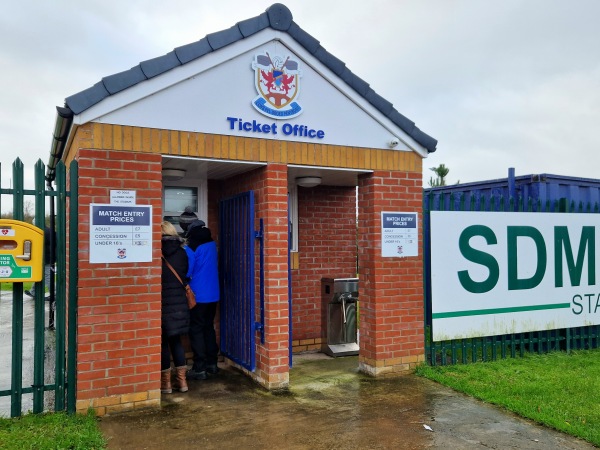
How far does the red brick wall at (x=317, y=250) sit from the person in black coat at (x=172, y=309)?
88.4 inches

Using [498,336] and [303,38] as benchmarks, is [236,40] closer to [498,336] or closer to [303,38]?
[303,38]

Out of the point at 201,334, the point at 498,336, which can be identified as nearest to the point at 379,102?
the point at 201,334

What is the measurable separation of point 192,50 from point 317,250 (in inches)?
141

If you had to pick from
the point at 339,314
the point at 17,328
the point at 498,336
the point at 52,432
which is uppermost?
the point at 17,328

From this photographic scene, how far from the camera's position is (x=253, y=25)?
218 inches

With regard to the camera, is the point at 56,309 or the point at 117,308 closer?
the point at 56,309

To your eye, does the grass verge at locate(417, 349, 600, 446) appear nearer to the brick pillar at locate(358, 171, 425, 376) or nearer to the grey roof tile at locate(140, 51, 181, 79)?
the brick pillar at locate(358, 171, 425, 376)

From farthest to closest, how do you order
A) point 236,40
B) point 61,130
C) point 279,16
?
point 279,16, point 236,40, point 61,130

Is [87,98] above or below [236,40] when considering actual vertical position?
below

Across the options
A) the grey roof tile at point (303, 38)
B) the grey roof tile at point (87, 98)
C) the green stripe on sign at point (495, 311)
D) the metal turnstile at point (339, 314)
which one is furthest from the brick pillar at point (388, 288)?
the grey roof tile at point (87, 98)

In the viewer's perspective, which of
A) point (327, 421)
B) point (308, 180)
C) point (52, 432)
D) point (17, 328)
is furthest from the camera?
point (308, 180)

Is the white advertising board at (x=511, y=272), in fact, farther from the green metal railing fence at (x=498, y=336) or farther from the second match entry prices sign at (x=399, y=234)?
the second match entry prices sign at (x=399, y=234)

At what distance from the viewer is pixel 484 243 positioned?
684cm

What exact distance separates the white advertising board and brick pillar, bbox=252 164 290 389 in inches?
79.5
